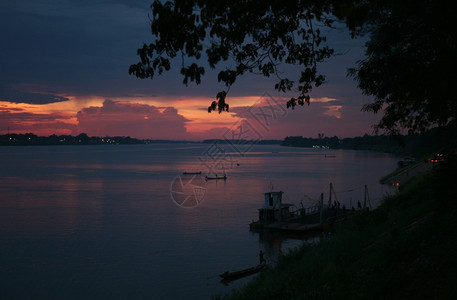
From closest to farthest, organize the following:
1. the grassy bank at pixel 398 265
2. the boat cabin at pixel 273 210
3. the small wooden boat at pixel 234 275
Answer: the grassy bank at pixel 398 265
the small wooden boat at pixel 234 275
the boat cabin at pixel 273 210

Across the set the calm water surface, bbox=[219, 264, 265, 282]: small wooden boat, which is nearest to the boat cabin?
the calm water surface

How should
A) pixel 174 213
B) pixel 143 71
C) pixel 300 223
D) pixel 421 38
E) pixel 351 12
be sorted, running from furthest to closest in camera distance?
pixel 174 213 → pixel 300 223 → pixel 421 38 → pixel 143 71 → pixel 351 12

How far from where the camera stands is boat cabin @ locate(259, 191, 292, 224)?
147 ft

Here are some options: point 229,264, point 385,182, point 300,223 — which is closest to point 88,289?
point 229,264

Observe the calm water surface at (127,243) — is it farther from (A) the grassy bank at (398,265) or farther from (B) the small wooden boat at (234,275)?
(A) the grassy bank at (398,265)

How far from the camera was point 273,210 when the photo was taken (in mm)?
45375

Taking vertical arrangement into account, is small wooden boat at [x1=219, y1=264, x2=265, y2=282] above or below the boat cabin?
below

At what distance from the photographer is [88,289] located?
2823 centimetres

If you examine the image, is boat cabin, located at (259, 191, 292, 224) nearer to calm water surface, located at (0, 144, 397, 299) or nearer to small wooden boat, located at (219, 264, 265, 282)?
calm water surface, located at (0, 144, 397, 299)

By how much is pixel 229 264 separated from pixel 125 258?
9228 mm

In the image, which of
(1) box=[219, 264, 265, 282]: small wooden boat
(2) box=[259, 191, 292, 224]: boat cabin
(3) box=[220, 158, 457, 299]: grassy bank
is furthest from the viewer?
(2) box=[259, 191, 292, 224]: boat cabin

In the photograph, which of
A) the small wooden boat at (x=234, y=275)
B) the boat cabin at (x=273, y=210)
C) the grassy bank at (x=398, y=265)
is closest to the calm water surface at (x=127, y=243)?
the small wooden boat at (x=234, y=275)

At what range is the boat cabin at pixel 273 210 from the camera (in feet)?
147

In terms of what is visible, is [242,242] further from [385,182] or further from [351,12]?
[385,182]
